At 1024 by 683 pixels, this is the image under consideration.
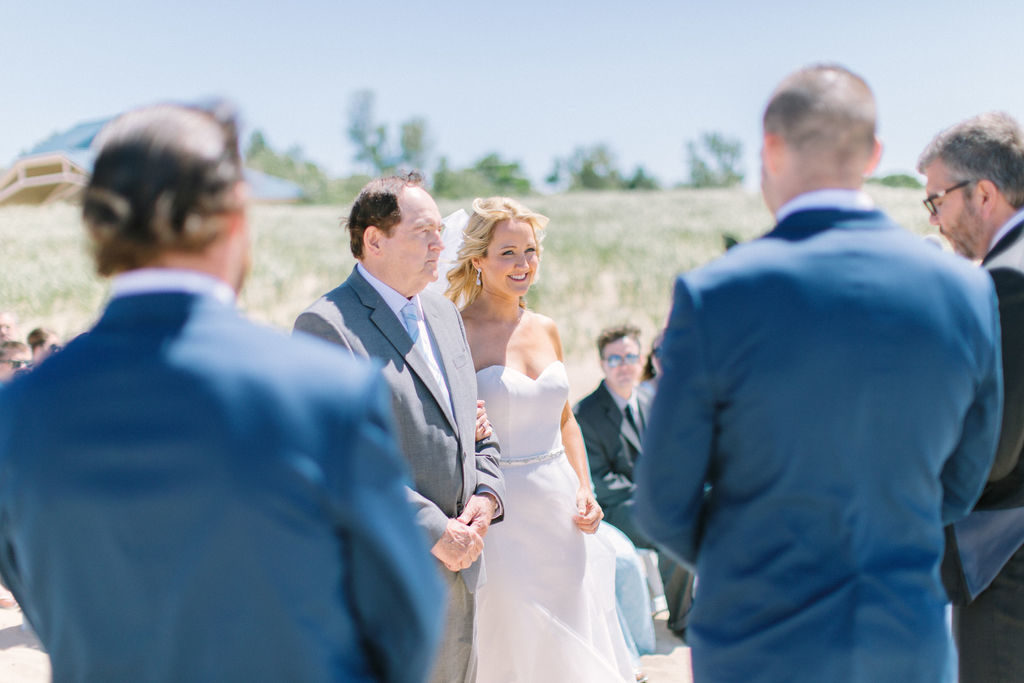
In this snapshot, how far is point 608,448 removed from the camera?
6.48m

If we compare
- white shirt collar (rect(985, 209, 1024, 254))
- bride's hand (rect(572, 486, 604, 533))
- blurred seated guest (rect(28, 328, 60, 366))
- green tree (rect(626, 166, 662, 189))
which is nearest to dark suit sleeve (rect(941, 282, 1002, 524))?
white shirt collar (rect(985, 209, 1024, 254))

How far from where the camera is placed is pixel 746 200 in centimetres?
5947

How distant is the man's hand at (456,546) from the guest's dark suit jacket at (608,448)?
328cm

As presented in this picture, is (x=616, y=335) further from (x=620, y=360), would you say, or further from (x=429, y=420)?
(x=429, y=420)

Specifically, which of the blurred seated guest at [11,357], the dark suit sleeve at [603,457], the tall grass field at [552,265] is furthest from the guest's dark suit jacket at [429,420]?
the tall grass field at [552,265]

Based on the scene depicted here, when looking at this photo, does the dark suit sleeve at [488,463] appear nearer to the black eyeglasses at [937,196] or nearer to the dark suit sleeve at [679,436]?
the dark suit sleeve at [679,436]

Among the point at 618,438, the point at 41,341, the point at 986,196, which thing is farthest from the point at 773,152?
the point at 41,341

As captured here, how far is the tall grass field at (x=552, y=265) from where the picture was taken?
22578 millimetres

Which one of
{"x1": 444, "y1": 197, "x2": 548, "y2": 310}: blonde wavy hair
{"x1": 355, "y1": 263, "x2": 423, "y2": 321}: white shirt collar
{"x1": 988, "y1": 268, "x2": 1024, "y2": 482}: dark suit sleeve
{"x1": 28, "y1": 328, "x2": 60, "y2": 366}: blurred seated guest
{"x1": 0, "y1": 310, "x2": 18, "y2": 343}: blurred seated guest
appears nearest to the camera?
{"x1": 988, "y1": 268, "x2": 1024, "y2": 482}: dark suit sleeve

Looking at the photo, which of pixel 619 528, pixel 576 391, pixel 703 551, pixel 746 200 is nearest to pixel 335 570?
pixel 703 551

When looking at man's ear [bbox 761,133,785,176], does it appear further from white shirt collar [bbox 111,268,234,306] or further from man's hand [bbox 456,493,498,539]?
man's hand [bbox 456,493,498,539]

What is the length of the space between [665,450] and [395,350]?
154 cm

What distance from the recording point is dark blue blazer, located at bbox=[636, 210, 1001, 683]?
6.09ft

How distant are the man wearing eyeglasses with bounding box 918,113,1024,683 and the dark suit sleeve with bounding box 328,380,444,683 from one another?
2.06 metres
